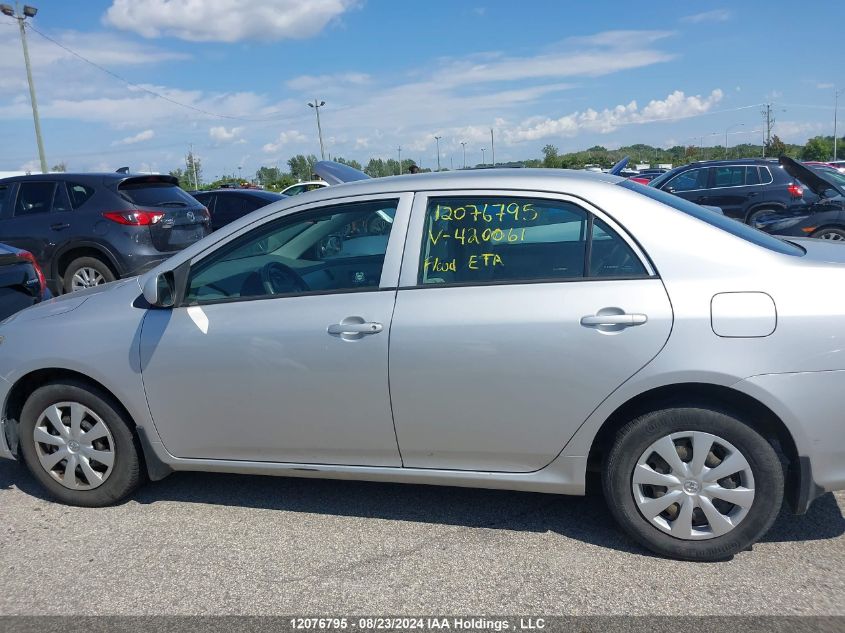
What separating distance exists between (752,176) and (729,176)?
0.39m

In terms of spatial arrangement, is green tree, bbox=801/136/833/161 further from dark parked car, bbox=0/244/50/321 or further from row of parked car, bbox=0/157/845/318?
dark parked car, bbox=0/244/50/321

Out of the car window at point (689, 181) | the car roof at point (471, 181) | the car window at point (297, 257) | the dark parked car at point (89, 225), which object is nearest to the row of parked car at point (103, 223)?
the dark parked car at point (89, 225)

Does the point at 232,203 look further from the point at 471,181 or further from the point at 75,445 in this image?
the point at 471,181

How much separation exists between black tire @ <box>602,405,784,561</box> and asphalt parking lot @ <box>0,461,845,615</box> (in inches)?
3.9

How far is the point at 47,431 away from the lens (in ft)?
12.8

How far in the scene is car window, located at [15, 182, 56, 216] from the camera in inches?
347

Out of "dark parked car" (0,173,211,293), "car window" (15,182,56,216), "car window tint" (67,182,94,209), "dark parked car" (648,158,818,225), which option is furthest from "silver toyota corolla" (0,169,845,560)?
"dark parked car" (648,158,818,225)

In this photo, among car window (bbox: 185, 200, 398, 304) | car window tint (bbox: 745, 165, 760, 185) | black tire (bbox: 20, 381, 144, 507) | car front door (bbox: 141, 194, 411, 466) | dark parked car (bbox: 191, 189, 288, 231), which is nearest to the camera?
car front door (bbox: 141, 194, 411, 466)

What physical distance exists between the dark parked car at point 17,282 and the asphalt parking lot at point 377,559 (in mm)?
1906

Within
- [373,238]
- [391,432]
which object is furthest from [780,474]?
[373,238]

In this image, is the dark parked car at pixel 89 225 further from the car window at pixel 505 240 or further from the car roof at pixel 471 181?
the car window at pixel 505 240

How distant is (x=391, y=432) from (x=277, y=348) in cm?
66

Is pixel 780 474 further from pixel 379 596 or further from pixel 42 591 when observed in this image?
pixel 42 591

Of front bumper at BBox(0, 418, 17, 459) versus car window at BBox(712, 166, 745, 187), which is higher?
car window at BBox(712, 166, 745, 187)
